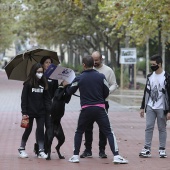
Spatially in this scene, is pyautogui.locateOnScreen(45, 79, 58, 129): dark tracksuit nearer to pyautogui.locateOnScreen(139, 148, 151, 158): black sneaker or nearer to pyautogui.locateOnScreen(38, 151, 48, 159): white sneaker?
pyautogui.locateOnScreen(38, 151, 48, 159): white sneaker

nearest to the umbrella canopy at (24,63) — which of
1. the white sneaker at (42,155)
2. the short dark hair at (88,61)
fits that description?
the short dark hair at (88,61)

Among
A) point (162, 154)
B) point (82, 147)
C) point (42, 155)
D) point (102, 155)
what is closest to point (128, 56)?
point (82, 147)

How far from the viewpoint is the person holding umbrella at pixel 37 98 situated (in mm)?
11188

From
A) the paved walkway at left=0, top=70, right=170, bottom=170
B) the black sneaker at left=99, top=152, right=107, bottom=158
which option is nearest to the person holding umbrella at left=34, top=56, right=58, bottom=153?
the paved walkway at left=0, top=70, right=170, bottom=170

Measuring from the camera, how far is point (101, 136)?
459 inches

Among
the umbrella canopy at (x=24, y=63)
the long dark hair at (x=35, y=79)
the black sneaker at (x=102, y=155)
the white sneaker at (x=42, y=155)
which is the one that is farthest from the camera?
the umbrella canopy at (x=24, y=63)

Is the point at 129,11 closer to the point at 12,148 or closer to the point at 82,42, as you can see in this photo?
the point at 12,148

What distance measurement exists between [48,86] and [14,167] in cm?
158

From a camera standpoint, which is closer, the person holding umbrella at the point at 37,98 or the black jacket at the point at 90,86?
the black jacket at the point at 90,86

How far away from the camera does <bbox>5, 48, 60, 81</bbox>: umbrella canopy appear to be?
464 inches

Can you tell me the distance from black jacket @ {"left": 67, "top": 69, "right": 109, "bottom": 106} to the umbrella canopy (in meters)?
1.27

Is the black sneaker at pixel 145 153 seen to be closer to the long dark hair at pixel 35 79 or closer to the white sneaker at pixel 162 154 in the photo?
the white sneaker at pixel 162 154

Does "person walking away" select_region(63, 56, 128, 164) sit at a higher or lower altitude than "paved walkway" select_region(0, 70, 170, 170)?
higher

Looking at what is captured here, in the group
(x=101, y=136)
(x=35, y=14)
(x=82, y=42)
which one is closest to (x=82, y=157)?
(x=101, y=136)
